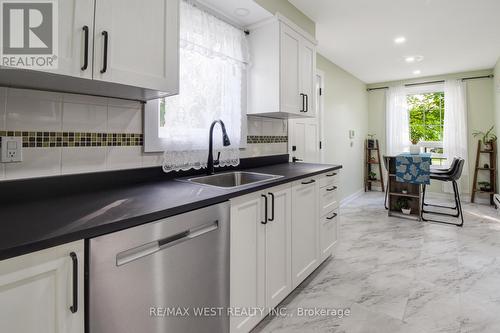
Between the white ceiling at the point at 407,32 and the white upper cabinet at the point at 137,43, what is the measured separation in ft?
5.88

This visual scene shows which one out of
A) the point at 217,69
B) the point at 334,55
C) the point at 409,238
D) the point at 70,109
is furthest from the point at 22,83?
the point at 334,55

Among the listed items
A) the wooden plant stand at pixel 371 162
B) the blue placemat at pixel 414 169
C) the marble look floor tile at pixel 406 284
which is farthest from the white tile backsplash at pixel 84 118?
the wooden plant stand at pixel 371 162

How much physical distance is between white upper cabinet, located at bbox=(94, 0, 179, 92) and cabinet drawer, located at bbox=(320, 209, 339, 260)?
1.70m

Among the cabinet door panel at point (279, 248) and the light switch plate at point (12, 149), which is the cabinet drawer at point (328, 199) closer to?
the cabinet door panel at point (279, 248)

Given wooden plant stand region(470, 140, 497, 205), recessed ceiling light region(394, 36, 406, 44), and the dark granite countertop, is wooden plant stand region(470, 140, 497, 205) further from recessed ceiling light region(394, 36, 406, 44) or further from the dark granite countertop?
the dark granite countertop

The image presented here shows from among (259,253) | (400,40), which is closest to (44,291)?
(259,253)

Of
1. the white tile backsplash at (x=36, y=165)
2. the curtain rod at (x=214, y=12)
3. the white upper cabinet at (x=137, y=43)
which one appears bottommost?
the white tile backsplash at (x=36, y=165)

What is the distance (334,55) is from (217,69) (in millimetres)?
2822

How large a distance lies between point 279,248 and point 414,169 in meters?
2.91

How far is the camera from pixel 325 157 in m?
4.22

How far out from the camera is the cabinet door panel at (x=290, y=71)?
2.30 metres

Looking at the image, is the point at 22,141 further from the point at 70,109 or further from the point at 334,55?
the point at 334,55

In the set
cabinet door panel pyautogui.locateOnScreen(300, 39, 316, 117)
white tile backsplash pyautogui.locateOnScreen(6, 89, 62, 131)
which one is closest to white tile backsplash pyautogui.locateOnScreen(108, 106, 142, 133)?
white tile backsplash pyautogui.locateOnScreen(6, 89, 62, 131)

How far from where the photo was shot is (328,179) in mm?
2379
